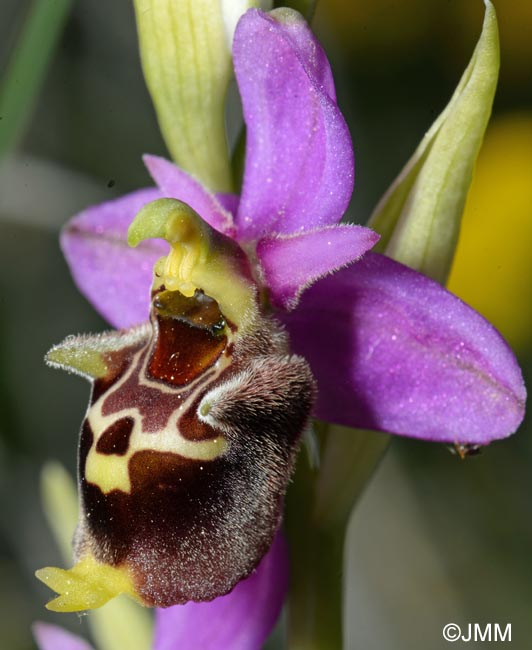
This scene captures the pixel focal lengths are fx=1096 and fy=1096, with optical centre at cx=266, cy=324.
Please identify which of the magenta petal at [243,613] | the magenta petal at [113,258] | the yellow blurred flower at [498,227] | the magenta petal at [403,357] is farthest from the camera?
the yellow blurred flower at [498,227]

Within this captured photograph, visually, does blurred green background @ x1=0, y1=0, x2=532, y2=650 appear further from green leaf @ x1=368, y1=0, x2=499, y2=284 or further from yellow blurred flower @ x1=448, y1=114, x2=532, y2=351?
green leaf @ x1=368, y1=0, x2=499, y2=284

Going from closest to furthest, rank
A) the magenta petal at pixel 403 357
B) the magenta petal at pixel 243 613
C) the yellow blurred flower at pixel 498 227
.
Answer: the magenta petal at pixel 403 357 < the magenta petal at pixel 243 613 < the yellow blurred flower at pixel 498 227

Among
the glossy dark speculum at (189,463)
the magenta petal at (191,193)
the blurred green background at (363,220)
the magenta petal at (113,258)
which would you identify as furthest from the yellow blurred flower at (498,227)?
the glossy dark speculum at (189,463)

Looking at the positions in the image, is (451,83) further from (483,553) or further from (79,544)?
(79,544)

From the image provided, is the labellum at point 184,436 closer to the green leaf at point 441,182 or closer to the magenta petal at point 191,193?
the magenta petal at point 191,193

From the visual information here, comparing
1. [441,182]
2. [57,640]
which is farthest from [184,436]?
[57,640]
